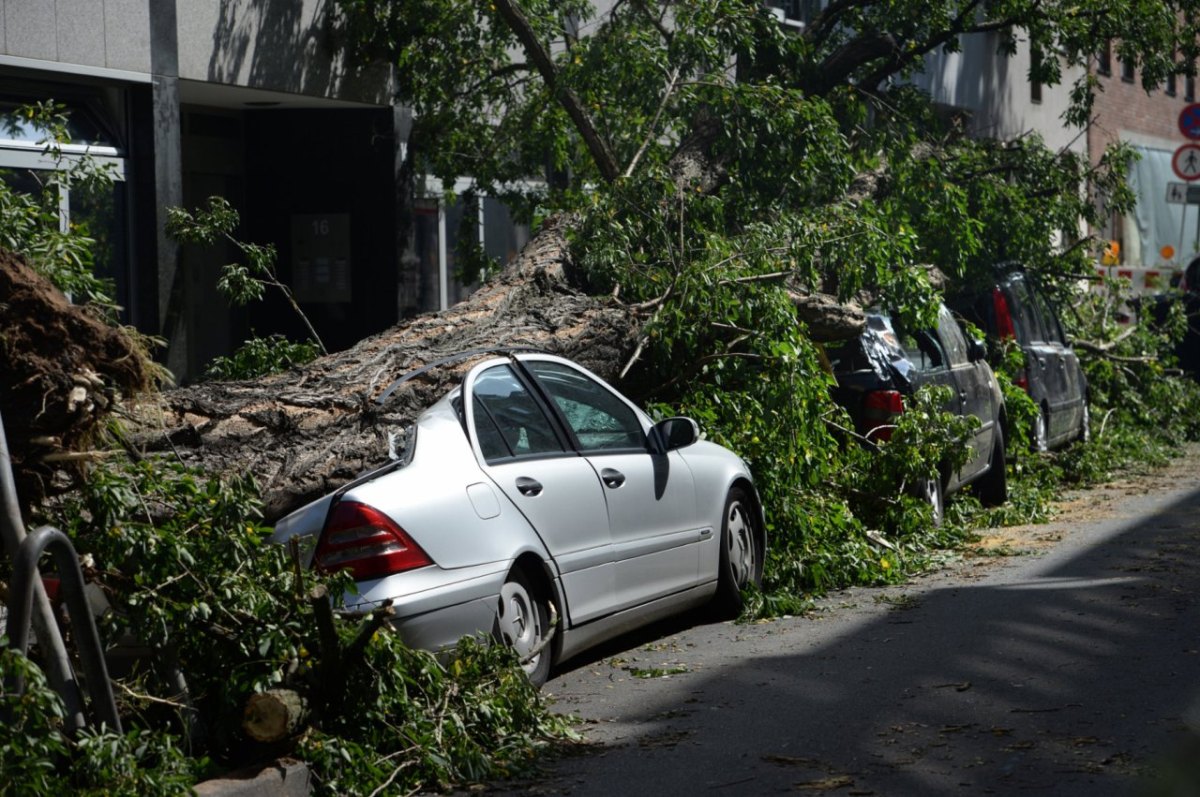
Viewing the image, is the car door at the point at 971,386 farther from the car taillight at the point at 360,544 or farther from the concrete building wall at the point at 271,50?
the car taillight at the point at 360,544

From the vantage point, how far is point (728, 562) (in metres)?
8.41

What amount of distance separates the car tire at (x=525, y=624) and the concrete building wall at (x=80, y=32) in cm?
730

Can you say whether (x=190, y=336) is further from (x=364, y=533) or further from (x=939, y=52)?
(x=939, y=52)

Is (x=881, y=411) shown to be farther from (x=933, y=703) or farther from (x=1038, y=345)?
(x=933, y=703)

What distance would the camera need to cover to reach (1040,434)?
15008 millimetres

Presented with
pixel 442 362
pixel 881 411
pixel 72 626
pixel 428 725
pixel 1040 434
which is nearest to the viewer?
pixel 72 626

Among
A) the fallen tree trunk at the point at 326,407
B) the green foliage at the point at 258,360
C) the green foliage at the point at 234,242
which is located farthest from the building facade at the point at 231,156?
the fallen tree trunk at the point at 326,407

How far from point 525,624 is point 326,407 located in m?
1.24

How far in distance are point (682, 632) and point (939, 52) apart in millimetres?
21702

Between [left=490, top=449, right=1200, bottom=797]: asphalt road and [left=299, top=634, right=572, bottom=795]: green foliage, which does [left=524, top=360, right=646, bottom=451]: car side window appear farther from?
[left=299, top=634, right=572, bottom=795]: green foliage

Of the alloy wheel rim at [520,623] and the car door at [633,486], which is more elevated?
the car door at [633,486]

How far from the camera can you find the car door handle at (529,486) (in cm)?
662

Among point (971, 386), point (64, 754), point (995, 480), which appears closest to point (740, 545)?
point (971, 386)

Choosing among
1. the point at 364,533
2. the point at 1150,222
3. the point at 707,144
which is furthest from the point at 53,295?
the point at 1150,222
